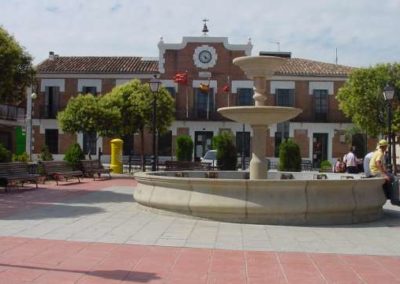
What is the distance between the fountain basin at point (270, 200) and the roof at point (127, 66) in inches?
1199

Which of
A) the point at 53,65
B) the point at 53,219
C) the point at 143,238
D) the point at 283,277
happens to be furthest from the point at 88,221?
the point at 53,65

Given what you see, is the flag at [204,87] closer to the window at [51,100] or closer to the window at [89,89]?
the window at [89,89]

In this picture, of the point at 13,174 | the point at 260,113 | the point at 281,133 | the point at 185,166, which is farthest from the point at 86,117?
the point at 281,133

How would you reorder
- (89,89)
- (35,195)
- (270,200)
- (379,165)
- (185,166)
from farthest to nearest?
(89,89) < (185,166) < (35,195) < (379,165) < (270,200)

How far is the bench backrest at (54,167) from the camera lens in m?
19.8

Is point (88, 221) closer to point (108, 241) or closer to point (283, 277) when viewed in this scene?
point (108, 241)

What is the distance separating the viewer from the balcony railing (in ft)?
127

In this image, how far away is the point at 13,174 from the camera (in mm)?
16797

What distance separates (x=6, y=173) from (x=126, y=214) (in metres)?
6.53

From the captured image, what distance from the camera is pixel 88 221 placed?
1039 cm

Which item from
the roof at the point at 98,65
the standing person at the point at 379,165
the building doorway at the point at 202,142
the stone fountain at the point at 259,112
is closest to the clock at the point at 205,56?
the roof at the point at 98,65

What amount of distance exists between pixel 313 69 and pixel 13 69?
2953cm

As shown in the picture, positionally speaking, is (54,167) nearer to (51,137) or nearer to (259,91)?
(259,91)

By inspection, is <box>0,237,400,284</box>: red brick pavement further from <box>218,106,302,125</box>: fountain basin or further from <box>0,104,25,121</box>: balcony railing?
<box>0,104,25,121</box>: balcony railing
